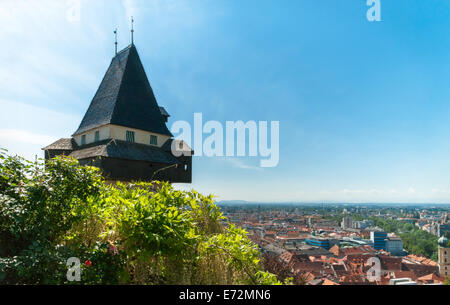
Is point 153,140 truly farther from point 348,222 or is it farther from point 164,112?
point 348,222

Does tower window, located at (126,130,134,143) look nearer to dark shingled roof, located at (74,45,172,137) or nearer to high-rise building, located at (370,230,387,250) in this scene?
dark shingled roof, located at (74,45,172,137)

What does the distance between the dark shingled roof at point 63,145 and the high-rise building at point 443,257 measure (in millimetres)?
19488

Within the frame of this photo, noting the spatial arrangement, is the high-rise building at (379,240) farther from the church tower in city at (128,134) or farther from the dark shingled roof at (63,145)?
the dark shingled roof at (63,145)

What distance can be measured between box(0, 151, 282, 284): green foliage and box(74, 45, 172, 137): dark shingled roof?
14463 mm

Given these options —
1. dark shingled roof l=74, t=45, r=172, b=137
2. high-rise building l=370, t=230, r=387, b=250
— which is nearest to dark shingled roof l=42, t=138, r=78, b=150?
dark shingled roof l=74, t=45, r=172, b=137

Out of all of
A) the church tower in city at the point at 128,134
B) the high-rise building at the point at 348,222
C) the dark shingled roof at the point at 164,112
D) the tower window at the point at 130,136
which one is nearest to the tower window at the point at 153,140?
the church tower in city at the point at 128,134

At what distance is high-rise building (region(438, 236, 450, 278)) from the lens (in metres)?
6.98

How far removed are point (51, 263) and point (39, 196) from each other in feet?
2.00

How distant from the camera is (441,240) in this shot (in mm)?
8352

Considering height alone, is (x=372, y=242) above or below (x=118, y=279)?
below

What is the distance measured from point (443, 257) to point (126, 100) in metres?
17.5
